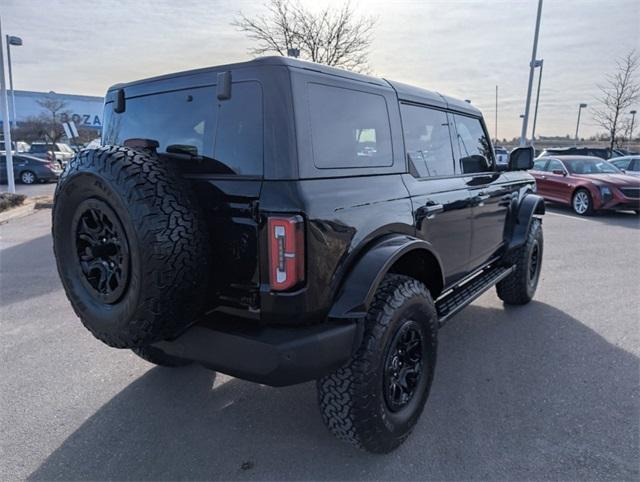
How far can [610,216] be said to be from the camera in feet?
38.0

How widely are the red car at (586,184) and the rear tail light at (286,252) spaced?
11.4m

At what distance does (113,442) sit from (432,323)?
196cm

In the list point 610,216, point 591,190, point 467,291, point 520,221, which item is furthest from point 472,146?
point 610,216

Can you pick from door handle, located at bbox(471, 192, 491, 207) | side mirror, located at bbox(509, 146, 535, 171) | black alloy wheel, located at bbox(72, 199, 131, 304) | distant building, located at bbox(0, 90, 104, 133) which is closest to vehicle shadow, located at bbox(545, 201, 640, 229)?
side mirror, located at bbox(509, 146, 535, 171)

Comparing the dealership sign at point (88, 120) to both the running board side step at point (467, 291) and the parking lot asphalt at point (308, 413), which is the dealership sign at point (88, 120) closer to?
the parking lot asphalt at point (308, 413)

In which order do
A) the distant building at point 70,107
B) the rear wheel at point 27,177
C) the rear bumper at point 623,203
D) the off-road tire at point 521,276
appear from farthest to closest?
the distant building at point 70,107 < the rear wheel at point 27,177 < the rear bumper at point 623,203 < the off-road tire at point 521,276

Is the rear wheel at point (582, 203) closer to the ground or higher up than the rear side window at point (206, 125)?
closer to the ground

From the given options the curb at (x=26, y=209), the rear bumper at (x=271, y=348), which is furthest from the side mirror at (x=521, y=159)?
the curb at (x=26, y=209)

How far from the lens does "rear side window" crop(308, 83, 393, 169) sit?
7.52ft

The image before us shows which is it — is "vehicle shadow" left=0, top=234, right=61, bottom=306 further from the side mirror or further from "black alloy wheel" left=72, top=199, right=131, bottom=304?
the side mirror

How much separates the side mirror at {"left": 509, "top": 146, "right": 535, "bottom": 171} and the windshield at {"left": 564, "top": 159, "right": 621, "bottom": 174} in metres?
9.03

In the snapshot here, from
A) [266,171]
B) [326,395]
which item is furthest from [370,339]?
[266,171]

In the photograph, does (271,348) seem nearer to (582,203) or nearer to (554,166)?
(582,203)

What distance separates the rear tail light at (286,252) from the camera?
2029mm
